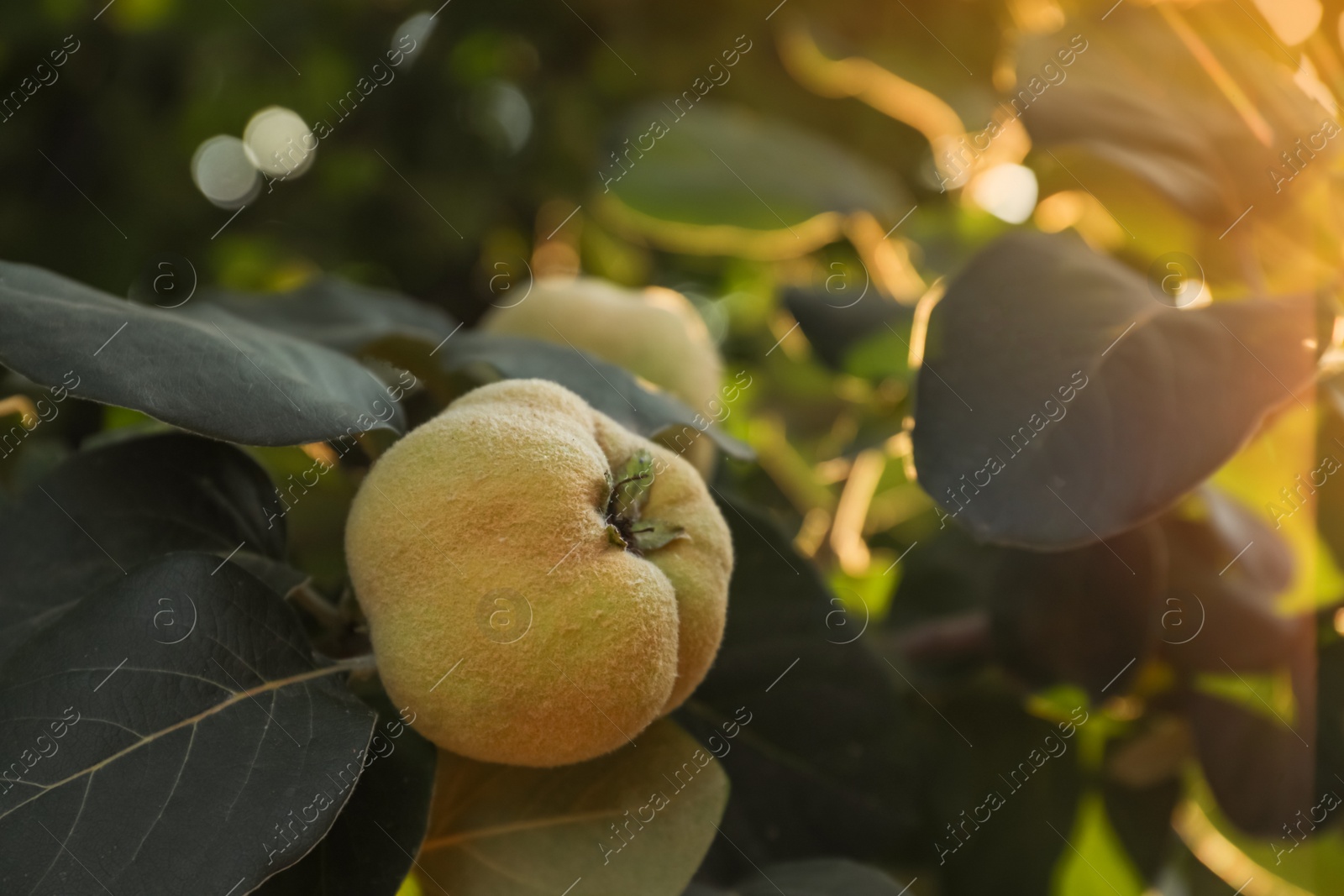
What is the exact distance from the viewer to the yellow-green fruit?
577 mm

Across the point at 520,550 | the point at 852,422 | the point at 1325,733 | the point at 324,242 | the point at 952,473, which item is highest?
the point at 324,242

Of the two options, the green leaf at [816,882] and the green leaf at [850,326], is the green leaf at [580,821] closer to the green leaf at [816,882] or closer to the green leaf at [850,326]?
the green leaf at [816,882]

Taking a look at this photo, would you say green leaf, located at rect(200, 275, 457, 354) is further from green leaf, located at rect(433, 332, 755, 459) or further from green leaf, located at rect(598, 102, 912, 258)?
green leaf, located at rect(598, 102, 912, 258)

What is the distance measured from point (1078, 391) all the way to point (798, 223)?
17.1 inches

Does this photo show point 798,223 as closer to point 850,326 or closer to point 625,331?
point 850,326

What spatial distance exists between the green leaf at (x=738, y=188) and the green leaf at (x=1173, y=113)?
0.22m

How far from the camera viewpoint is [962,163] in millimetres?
912

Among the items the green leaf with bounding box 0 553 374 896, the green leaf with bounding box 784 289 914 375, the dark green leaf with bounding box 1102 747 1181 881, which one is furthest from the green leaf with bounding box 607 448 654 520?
the dark green leaf with bounding box 1102 747 1181 881

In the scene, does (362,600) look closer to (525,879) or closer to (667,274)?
(525,879)

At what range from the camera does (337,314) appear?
0.56 meters

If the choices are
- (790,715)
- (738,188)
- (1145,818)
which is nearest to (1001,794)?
(1145,818)

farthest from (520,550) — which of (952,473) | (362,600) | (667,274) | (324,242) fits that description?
(324,242)

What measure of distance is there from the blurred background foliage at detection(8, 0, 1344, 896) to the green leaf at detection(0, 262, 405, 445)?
0.12 meters

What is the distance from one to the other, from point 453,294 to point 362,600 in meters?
1.09
